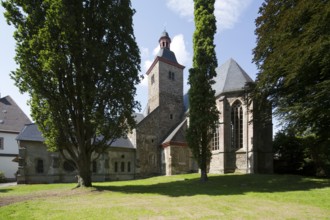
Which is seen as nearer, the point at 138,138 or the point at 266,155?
the point at 266,155

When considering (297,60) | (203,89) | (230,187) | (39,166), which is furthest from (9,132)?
(297,60)

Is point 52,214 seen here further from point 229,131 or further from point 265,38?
point 229,131

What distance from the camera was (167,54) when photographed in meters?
37.7

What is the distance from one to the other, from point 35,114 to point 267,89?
15.6m

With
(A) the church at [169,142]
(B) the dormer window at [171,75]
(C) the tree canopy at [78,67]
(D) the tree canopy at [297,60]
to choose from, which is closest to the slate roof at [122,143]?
(A) the church at [169,142]

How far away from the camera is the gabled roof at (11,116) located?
33.7 meters

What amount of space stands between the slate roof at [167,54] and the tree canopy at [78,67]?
19.7m

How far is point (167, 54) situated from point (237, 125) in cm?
1730

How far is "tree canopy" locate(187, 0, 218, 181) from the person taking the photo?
19234 mm

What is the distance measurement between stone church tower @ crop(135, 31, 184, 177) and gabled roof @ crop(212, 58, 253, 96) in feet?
29.5

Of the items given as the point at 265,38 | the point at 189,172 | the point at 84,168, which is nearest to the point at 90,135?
the point at 84,168

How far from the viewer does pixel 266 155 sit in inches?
966

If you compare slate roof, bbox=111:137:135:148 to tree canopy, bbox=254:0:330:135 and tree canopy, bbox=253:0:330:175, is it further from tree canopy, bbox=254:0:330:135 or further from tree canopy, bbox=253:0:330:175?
tree canopy, bbox=254:0:330:135

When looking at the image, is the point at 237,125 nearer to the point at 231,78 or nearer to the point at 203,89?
the point at 231,78
